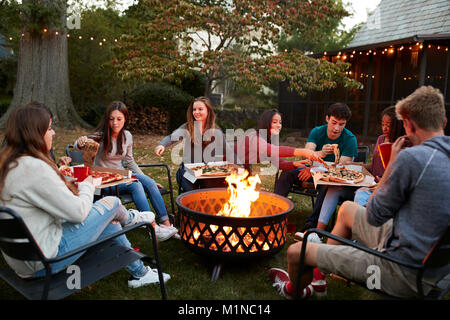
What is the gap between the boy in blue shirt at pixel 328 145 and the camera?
4043mm

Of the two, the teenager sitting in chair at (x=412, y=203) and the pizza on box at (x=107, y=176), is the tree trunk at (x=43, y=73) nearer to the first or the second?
the pizza on box at (x=107, y=176)

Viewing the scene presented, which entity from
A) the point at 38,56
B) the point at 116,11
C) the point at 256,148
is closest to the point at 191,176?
the point at 256,148

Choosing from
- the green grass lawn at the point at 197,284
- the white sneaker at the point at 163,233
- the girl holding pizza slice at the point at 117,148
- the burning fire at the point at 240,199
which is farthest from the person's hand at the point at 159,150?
the burning fire at the point at 240,199

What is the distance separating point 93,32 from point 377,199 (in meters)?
15.6

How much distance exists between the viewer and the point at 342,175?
11.6ft

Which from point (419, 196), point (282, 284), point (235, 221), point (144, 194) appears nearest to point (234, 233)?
point (235, 221)

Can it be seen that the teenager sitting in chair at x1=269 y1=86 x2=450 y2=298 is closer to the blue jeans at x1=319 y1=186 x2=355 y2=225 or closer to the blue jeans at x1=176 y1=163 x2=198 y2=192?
the blue jeans at x1=319 y1=186 x2=355 y2=225

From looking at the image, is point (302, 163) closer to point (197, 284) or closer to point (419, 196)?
point (197, 284)

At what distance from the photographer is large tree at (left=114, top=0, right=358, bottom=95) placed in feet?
32.5

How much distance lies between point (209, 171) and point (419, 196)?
2.33 meters

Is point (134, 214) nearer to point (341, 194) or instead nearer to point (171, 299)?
point (171, 299)

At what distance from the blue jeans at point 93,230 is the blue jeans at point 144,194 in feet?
3.00

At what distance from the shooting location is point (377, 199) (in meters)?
2.10

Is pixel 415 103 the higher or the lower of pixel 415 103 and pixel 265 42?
the lower
